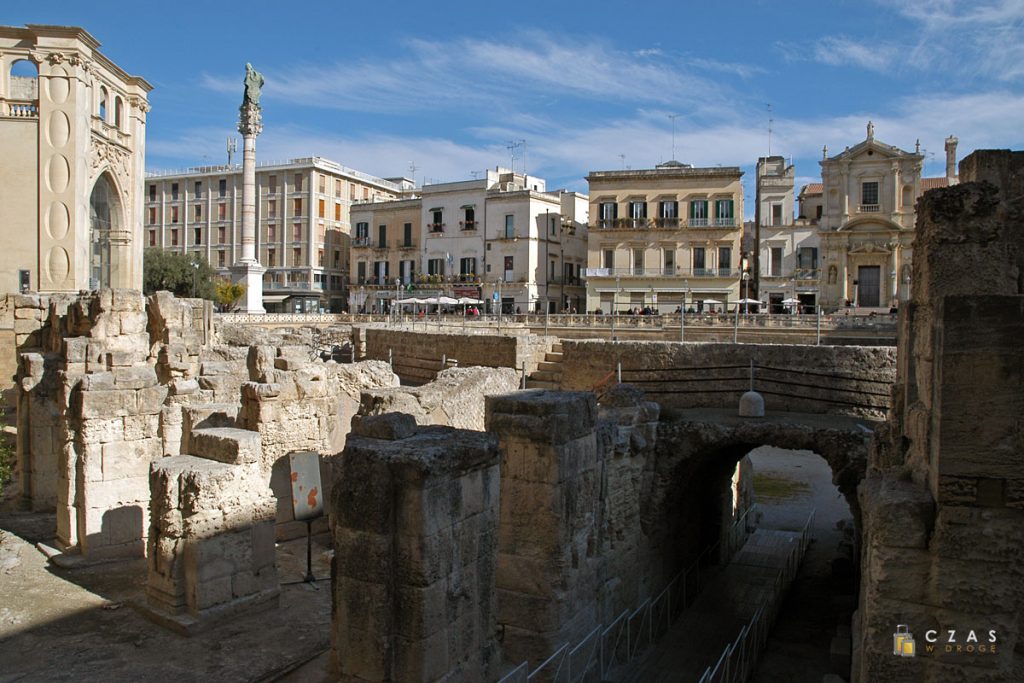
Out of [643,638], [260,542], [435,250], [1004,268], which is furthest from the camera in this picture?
[435,250]

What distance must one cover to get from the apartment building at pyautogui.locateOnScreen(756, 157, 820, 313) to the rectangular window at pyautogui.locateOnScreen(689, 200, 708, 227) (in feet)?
13.9

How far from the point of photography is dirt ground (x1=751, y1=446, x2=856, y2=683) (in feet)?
35.4

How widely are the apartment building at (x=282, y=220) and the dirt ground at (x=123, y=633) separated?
45.0m

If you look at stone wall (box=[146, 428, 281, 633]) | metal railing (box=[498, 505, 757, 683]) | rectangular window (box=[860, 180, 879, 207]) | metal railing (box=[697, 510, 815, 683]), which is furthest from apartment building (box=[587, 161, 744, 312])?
stone wall (box=[146, 428, 281, 633])

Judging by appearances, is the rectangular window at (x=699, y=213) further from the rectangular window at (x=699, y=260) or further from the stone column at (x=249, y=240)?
the stone column at (x=249, y=240)

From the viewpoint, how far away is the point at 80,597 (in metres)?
9.48

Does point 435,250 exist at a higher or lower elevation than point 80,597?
higher

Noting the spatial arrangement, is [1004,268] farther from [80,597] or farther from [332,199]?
[332,199]

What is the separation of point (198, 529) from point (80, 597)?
2.27m

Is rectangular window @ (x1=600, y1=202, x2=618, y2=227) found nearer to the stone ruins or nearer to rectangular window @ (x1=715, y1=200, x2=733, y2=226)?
rectangular window @ (x1=715, y1=200, x2=733, y2=226)

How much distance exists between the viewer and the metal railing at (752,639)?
955 centimetres

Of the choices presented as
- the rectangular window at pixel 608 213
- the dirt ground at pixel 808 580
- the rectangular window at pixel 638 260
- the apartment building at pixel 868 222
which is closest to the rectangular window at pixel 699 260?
the rectangular window at pixel 638 260

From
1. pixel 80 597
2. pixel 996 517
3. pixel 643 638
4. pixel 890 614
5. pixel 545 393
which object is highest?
pixel 545 393

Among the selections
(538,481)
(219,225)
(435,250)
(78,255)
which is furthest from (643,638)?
(219,225)
